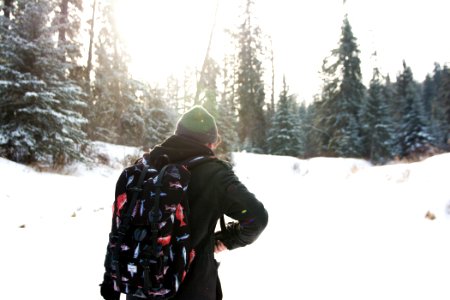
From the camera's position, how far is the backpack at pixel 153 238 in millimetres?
1870

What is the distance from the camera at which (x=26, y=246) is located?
5266mm

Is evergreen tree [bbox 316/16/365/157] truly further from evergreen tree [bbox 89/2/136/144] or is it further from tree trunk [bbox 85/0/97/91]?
tree trunk [bbox 85/0/97/91]

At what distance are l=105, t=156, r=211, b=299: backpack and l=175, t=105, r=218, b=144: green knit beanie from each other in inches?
12.9

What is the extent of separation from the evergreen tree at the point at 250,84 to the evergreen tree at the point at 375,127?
A: 32.0ft

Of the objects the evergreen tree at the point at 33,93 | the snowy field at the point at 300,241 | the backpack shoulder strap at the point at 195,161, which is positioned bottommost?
the snowy field at the point at 300,241

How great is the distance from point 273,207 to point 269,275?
449cm

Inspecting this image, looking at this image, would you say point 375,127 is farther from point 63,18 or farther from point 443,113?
→ point 63,18

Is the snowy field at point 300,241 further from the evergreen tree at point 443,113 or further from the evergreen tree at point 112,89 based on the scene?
the evergreen tree at point 443,113

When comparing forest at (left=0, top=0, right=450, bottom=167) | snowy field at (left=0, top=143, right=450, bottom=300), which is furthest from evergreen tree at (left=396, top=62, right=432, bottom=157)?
snowy field at (left=0, top=143, right=450, bottom=300)

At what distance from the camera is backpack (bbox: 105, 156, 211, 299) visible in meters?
1.87

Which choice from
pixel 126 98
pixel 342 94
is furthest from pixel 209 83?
pixel 342 94

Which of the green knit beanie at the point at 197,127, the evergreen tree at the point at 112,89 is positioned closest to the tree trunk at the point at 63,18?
the evergreen tree at the point at 112,89

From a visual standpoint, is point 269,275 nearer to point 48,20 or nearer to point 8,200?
point 8,200

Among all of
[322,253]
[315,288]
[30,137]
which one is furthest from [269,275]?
[30,137]
